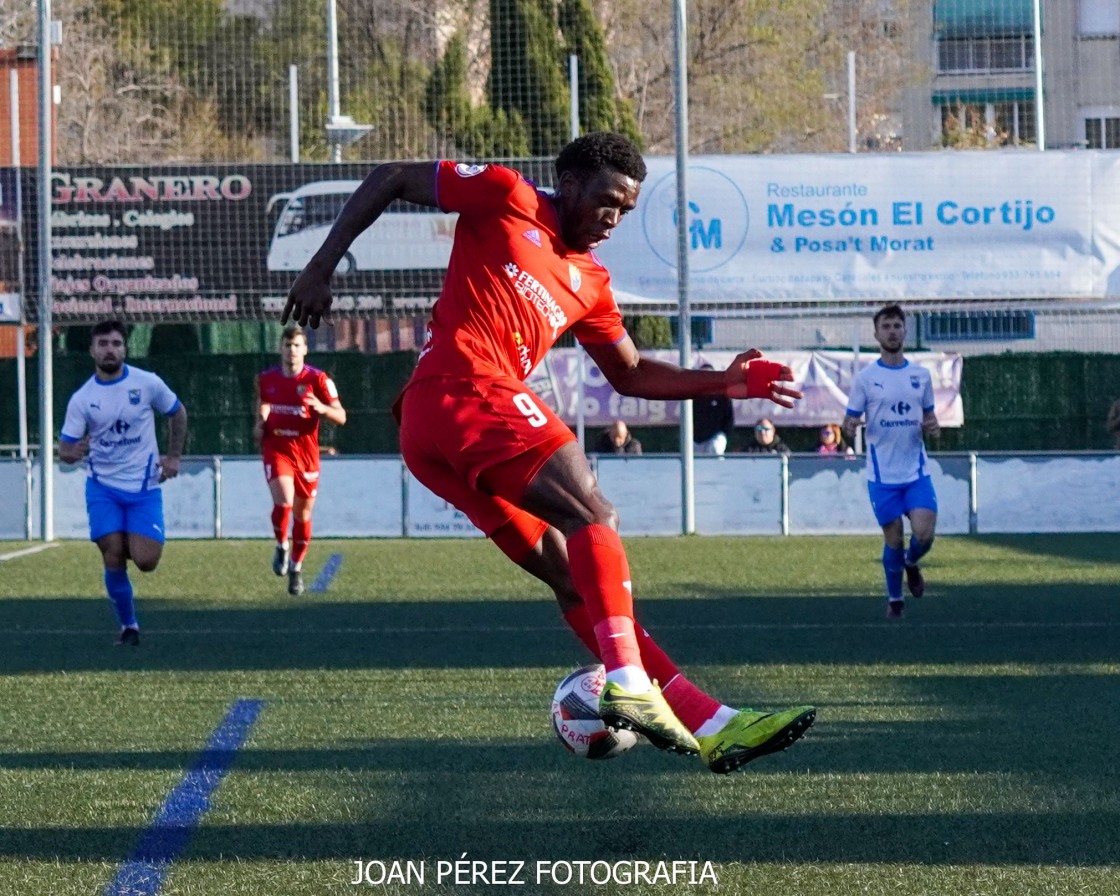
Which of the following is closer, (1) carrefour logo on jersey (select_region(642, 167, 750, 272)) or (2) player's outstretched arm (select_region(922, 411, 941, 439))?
(2) player's outstretched arm (select_region(922, 411, 941, 439))

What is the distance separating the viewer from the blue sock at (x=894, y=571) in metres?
12.7

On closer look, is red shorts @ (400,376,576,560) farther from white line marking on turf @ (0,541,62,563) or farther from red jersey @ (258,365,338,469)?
white line marking on turf @ (0,541,62,563)

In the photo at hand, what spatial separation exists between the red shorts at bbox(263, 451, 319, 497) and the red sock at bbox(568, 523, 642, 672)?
33.4 feet

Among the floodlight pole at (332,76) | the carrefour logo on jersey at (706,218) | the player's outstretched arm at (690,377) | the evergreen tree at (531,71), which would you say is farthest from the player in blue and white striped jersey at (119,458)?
the evergreen tree at (531,71)

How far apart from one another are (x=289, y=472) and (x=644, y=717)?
1061 cm

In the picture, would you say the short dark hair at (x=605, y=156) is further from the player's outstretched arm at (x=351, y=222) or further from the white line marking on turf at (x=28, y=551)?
the white line marking on turf at (x=28, y=551)

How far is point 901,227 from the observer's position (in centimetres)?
2250

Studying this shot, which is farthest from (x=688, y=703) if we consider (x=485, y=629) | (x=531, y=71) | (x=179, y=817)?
(x=531, y=71)

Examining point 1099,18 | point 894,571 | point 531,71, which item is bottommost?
point 894,571

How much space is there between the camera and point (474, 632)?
11797 millimetres

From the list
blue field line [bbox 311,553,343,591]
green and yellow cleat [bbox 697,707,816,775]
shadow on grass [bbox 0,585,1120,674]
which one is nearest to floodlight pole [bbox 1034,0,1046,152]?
shadow on grass [bbox 0,585,1120,674]

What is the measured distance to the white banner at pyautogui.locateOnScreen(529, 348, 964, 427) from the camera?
77.5 feet

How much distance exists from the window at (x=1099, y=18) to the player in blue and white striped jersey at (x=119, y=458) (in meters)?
18.6

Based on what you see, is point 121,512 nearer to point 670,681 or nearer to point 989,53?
point 670,681
